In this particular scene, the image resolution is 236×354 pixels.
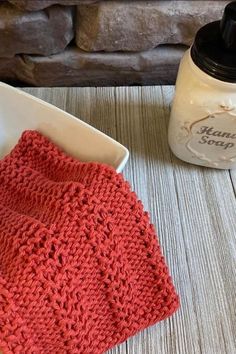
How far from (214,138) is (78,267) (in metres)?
0.18

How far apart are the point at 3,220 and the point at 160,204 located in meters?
0.15

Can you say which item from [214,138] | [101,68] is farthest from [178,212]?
[101,68]

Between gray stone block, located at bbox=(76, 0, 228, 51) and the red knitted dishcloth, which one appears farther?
gray stone block, located at bbox=(76, 0, 228, 51)

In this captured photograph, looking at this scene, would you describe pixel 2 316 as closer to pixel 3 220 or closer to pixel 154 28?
pixel 3 220

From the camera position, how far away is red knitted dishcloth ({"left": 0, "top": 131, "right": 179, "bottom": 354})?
0.32 metres

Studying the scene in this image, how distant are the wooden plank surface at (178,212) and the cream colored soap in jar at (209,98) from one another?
31 mm

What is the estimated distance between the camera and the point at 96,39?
50cm

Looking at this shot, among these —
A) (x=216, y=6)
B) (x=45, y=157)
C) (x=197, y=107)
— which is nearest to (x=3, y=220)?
(x=45, y=157)

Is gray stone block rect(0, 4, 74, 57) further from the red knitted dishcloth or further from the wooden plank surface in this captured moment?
the red knitted dishcloth

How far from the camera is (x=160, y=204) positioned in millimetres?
442

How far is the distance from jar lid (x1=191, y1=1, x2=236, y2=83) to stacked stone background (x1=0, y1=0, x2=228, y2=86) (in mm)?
119

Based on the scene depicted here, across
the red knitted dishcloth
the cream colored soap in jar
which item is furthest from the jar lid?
the red knitted dishcloth

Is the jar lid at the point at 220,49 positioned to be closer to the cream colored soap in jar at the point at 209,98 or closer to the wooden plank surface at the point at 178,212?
the cream colored soap in jar at the point at 209,98

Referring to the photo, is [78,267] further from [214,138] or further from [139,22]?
[139,22]
